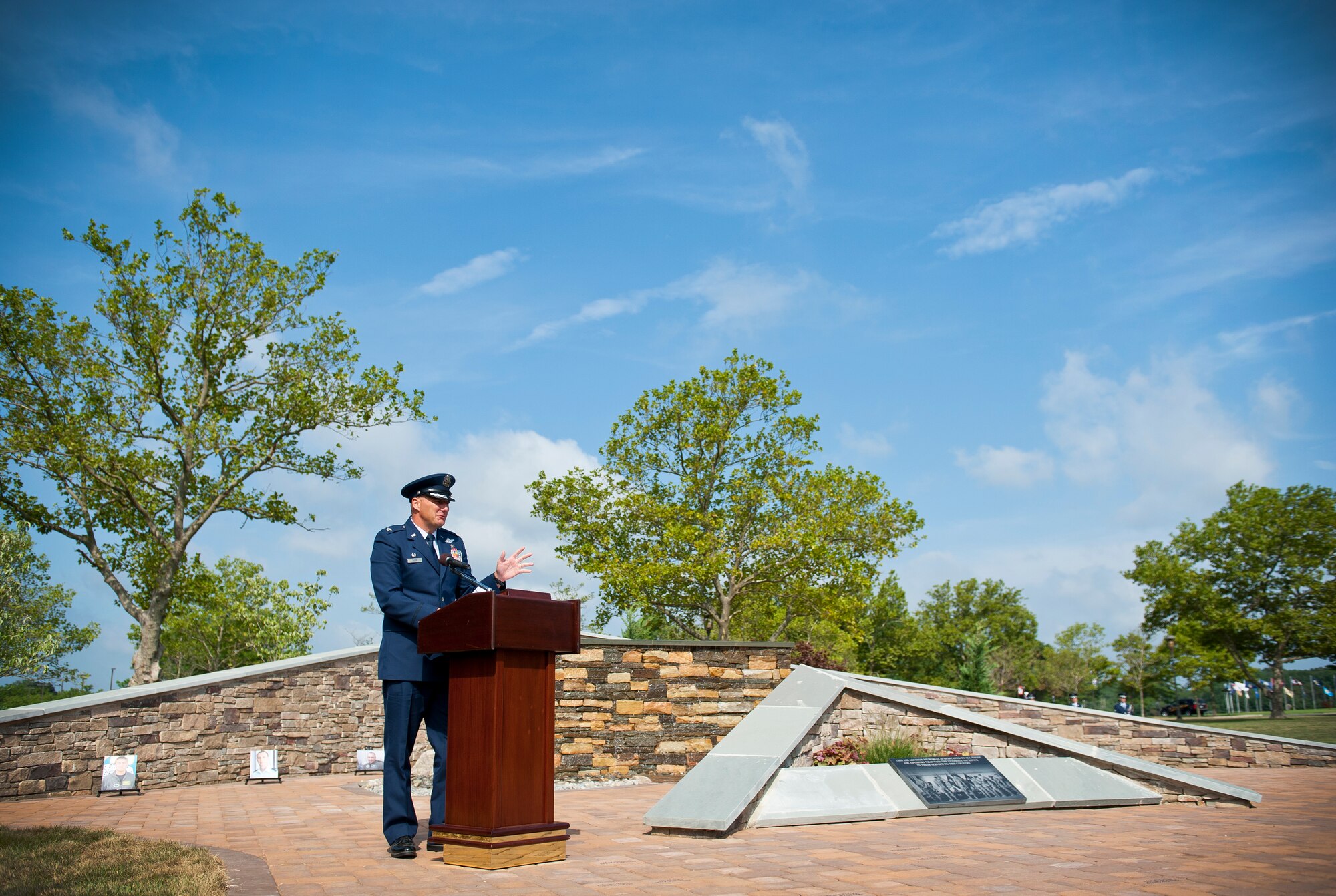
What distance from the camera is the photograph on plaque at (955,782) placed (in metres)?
5.95

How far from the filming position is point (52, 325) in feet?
57.3

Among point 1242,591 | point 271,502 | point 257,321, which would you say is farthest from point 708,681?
point 1242,591

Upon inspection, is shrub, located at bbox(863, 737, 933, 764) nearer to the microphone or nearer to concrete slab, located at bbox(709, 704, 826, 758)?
concrete slab, located at bbox(709, 704, 826, 758)

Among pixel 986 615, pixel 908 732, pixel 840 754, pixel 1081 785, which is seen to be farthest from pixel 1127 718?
pixel 986 615

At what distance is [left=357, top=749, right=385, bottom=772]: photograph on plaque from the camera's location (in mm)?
10062

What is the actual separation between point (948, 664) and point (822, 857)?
157 feet

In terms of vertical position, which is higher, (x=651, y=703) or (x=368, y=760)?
(x=651, y=703)

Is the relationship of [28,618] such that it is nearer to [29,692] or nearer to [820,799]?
[29,692]

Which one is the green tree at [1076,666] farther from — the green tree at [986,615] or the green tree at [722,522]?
the green tree at [722,522]

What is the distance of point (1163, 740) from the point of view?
1138 centimetres

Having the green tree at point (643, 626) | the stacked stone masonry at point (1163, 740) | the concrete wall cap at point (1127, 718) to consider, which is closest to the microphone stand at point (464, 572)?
the concrete wall cap at point (1127, 718)

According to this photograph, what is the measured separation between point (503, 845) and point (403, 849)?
64 centimetres

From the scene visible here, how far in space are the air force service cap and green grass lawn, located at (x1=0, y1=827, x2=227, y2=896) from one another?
204 cm

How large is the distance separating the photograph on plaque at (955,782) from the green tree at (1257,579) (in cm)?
2988
